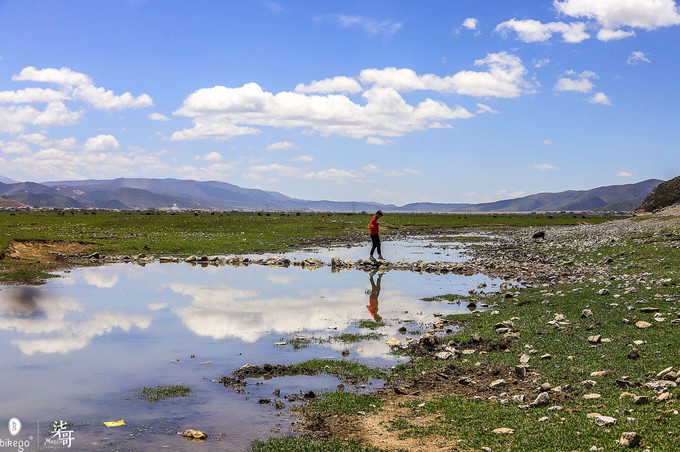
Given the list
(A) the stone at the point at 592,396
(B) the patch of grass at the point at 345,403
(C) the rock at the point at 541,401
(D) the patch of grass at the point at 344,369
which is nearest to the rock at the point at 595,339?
(A) the stone at the point at 592,396

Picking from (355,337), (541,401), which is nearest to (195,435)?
(541,401)

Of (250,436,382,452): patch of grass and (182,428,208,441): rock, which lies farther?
(182,428,208,441): rock

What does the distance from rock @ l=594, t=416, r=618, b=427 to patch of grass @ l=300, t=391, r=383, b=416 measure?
15.3 ft

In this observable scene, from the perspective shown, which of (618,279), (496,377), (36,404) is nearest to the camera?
(36,404)

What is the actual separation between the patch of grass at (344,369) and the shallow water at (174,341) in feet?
1.89

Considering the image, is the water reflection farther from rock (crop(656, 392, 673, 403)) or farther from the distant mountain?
the distant mountain

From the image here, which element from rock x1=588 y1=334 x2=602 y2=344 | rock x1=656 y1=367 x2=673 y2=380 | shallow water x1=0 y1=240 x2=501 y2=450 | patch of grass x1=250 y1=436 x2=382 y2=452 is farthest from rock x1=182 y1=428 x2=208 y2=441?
rock x1=588 y1=334 x2=602 y2=344

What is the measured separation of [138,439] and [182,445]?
3.18 ft

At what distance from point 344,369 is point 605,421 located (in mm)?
7094

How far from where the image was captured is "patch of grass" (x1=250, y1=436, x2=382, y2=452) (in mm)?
9406

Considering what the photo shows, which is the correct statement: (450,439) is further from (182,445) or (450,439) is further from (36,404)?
(36,404)

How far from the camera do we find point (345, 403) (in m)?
11.8

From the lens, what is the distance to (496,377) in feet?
43.9

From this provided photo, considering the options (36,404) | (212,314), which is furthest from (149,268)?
(36,404)
